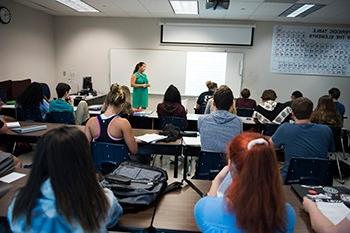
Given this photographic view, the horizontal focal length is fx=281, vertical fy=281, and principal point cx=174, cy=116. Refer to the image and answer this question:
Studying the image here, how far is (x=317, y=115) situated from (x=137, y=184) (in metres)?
3.12

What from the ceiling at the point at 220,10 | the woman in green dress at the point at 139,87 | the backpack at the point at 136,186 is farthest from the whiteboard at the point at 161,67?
the backpack at the point at 136,186

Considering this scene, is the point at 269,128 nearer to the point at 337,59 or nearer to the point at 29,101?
the point at 29,101

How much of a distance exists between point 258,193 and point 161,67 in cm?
637

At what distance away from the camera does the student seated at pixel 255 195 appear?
0.99 m

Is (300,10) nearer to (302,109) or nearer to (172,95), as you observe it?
(172,95)

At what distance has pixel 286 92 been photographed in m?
7.02

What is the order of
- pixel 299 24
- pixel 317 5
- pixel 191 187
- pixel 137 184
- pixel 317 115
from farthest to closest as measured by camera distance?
pixel 299 24 < pixel 317 5 < pixel 317 115 < pixel 191 187 < pixel 137 184

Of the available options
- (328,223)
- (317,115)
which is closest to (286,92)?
(317,115)

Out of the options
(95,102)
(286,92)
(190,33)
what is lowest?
(95,102)

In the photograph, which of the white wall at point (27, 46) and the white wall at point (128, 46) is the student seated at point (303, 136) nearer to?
the white wall at point (128, 46)

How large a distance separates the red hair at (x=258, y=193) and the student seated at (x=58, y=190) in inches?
21.5

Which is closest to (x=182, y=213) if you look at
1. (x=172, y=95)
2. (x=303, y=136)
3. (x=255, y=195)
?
(x=255, y=195)

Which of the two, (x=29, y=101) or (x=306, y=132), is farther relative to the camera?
(x=29, y=101)

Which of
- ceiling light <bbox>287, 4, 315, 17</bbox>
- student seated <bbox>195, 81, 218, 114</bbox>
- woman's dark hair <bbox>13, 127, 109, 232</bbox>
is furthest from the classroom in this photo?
woman's dark hair <bbox>13, 127, 109, 232</bbox>
